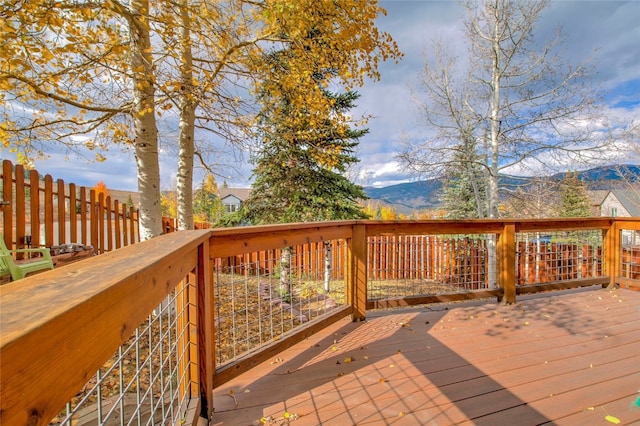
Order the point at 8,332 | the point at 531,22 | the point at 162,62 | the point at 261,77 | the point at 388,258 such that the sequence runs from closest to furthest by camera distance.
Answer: the point at 8,332 < the point at 162,62 < the point at 261,77 < the point at 388,258 < the point at 531,22

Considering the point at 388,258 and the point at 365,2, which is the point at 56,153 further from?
the point at 388,258

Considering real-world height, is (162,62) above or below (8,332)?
above

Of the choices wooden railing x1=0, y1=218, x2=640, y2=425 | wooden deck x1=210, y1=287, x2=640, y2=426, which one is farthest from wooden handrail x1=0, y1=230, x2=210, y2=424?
wooden deck x1=210, y1=287, x2=640, y2=426

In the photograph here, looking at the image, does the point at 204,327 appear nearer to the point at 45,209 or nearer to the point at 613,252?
the point at 45,209

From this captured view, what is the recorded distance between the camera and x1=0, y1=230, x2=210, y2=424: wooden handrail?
37 cm

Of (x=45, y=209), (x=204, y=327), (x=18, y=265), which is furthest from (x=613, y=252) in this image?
(x=45, y=209)

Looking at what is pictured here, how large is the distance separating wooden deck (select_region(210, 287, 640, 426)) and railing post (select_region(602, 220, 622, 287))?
1.37 meters

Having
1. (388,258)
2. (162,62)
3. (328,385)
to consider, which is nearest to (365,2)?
(162,62)

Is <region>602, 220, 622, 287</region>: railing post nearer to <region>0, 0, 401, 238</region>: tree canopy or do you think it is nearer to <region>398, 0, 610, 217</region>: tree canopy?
<region>398, 0, 610, 217</region>: tree canopy

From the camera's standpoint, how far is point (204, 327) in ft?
5.57

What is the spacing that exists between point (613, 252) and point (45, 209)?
8.01m

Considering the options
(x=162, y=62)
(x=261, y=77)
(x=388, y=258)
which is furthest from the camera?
(x=388, y=258)

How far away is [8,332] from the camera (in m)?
0.36

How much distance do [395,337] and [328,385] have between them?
99 cm
